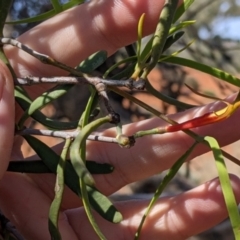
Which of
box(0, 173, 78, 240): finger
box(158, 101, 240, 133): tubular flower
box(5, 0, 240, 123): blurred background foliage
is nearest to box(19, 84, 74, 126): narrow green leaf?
box(158, 101, 240, 133): tubular flower

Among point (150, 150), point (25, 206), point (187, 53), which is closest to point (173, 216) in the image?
point (150, 150)

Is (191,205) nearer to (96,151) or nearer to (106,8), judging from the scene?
(96,151)

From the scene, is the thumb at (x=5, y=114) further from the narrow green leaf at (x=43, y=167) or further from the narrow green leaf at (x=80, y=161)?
the narrow green leaf at (x=80, y=161)

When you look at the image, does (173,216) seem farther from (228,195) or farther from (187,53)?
(187,53)

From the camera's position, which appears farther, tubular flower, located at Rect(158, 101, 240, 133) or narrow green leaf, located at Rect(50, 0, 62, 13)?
narrow green leaf, located at Rect(50, 0, 62, 13)

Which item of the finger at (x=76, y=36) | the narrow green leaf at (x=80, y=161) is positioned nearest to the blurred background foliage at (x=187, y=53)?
the finger at (x=76, y=36)

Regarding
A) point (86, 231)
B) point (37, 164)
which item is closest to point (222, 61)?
point (86, 231)

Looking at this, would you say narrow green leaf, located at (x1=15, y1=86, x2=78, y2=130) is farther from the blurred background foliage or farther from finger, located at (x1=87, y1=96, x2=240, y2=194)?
the blurred background foliage
